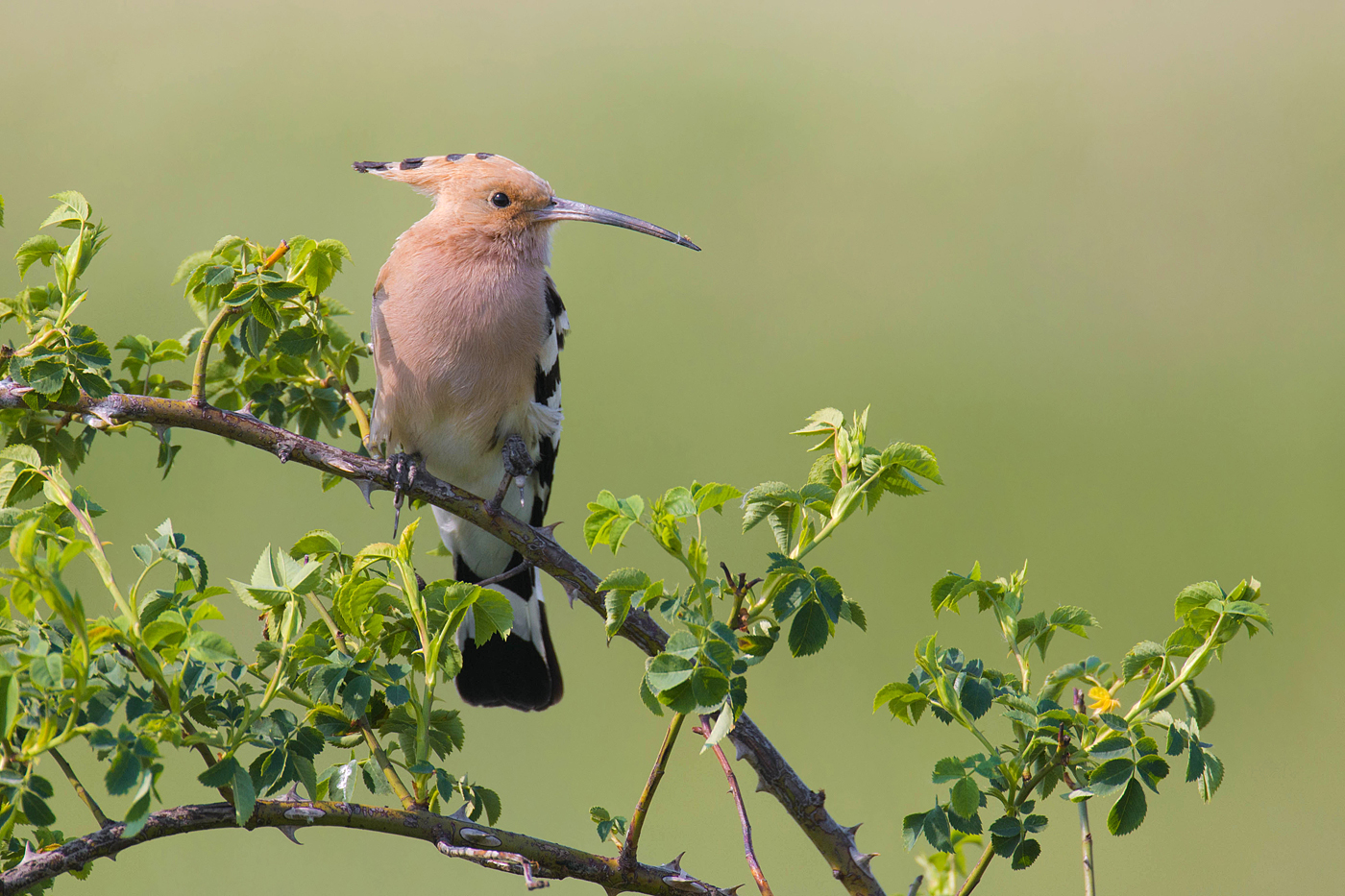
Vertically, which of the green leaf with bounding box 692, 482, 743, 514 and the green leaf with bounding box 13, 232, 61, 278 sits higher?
the green leaf with bounding box 13, 232, 61, 278

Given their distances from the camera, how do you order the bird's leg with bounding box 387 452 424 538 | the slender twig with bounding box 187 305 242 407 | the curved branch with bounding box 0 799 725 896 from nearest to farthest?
the curved branch with bounding box 0 799 725 896, the slender twig with bounding box 187 305 242 407, the bird's leg with bounding box 387 452 424 538

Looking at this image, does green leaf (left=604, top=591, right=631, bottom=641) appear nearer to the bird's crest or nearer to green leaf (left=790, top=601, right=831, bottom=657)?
green leaf (left=790, top=601, right=831, bottom=657)

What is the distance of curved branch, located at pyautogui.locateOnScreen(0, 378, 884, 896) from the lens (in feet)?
3.79

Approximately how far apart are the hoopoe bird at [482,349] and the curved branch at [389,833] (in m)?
1.13

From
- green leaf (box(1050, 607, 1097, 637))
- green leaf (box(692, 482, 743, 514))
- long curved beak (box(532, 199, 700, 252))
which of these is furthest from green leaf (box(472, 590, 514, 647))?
long curved beak (box(532, 199, 700, 252))

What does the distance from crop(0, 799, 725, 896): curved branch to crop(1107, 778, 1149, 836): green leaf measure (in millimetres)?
405

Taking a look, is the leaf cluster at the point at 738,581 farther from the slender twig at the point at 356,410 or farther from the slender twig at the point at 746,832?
the slender twig at the point at 356,410

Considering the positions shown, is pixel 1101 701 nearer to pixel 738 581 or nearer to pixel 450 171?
pixel 738 581

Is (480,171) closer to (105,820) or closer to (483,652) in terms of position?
(483,652)

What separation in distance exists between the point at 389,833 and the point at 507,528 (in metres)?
0.50

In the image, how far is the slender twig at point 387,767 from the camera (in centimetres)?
105

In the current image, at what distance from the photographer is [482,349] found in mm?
2094

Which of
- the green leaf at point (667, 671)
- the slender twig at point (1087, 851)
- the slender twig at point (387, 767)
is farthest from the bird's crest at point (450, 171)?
the slender twig at point (1087, 851)

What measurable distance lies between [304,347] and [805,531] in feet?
2.81
